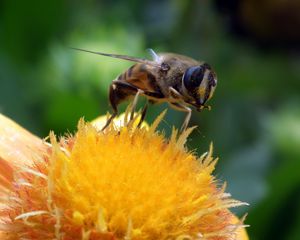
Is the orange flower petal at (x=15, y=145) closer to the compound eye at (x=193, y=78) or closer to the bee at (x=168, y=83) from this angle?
the bee at (x=168, y=83)

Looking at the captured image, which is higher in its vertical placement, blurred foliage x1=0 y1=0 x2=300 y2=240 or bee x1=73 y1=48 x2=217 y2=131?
blurred foliage x1=0 y1=0 x2=300 y2=240

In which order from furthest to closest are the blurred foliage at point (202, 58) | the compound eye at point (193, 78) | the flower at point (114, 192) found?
the blurred foliage at point (202, 58) < the compound eye at point (193, 78) < the flower at point (114, 192)

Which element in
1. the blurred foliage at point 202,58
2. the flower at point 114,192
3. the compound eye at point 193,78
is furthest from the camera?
the blurred foliage at point 202,58

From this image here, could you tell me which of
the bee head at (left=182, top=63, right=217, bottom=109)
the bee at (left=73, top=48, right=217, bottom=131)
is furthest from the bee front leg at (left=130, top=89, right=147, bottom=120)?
the bee head at (left=182, top=63, right=217, bottom=109)

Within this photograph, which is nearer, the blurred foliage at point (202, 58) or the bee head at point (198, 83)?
the bee head at point (198, 83)

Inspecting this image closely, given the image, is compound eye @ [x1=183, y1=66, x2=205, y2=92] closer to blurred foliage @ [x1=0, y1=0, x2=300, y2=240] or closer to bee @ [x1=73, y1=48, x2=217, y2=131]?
bee @ [x1=73, y1=48, x2=217, y2=131]

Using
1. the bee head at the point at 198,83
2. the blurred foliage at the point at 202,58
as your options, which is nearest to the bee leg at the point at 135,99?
the bee head at the point at 198,83

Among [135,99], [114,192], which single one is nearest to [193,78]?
[135,99]

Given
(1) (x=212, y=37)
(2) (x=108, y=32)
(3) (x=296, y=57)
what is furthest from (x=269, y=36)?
(2) (x=108, y=32)
